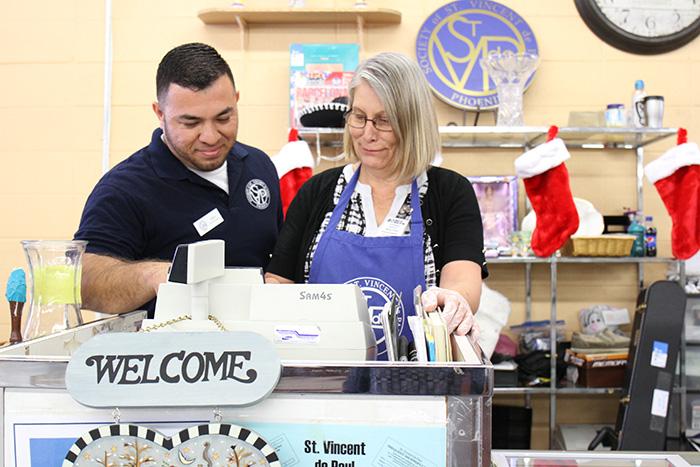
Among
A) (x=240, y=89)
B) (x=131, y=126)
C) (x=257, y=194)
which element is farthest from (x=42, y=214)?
(x=257, y=194)

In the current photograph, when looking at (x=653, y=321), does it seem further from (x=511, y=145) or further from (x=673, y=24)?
(x=673, y=24)

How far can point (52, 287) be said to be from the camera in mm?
1114

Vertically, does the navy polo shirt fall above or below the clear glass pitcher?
above

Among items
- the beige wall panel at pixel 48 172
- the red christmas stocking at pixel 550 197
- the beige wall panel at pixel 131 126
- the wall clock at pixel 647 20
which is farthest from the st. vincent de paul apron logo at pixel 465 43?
the beige wall panel at pixel 48 172

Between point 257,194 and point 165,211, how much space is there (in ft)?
0.94

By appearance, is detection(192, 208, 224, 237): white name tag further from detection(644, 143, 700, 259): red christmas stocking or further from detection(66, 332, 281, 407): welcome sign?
detection(644, 143, 700, 259): red christmas stocking

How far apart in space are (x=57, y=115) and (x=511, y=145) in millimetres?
2411

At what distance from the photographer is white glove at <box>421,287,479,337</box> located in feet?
3.30

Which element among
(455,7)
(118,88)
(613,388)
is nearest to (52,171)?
(118,88)

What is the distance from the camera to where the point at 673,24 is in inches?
147

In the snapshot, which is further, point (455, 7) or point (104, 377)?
point (455, 7)

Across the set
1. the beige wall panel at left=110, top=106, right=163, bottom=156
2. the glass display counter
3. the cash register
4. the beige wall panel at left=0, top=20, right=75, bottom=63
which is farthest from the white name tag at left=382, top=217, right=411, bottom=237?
the beige wall panel at left=0, top=20, right=75, bottom=63

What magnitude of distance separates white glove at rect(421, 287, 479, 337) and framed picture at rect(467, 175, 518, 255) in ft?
8.64

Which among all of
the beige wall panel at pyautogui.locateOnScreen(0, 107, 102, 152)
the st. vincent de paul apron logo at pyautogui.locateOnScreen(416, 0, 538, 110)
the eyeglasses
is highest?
the st. vincent de paul apron logo at pyautogui.locateOnScreen(416, 0, 538, 110)
